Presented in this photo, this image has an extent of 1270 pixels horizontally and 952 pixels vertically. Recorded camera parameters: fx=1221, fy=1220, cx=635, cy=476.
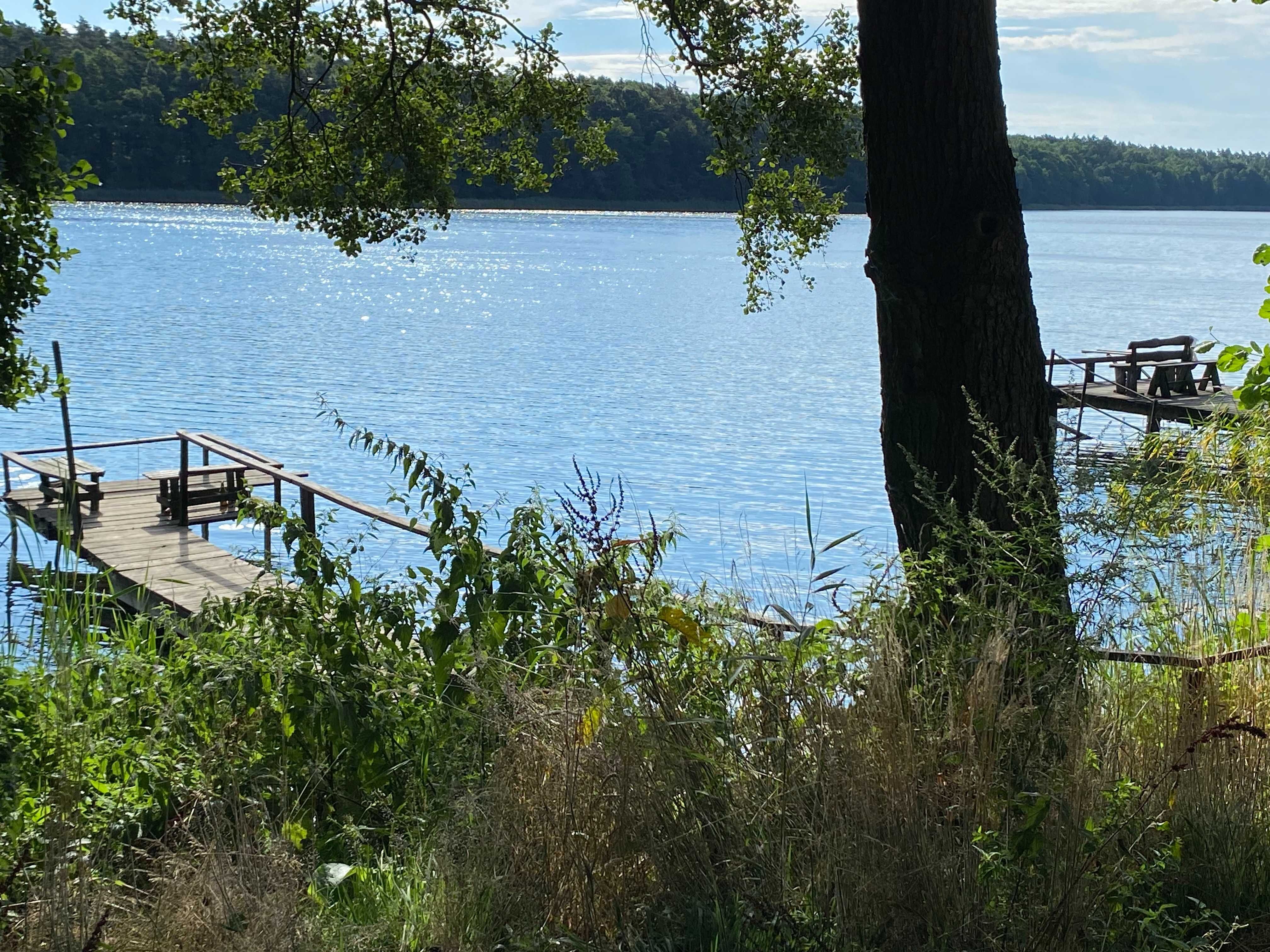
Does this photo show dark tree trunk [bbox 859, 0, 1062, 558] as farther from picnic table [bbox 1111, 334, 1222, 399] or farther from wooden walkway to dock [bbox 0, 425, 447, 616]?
picnic table [bbox 1111, 334, 1222, 399]

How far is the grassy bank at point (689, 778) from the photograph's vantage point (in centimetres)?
268

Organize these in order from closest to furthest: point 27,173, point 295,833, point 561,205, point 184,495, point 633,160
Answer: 1. point 295,833
2. point 27,173
3. point 184,495
4. point 633,160
5. point 561,205

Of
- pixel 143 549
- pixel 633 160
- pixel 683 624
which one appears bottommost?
pixel 143 549

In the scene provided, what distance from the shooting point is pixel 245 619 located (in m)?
4.44

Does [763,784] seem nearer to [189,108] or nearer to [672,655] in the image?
[672,655]

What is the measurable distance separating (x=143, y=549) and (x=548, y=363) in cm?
2714

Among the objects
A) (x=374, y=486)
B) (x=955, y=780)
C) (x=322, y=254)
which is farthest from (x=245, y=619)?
(x=322, y=254)

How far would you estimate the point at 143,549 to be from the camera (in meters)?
12.4

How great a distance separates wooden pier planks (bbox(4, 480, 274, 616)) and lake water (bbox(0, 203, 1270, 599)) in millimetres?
3274

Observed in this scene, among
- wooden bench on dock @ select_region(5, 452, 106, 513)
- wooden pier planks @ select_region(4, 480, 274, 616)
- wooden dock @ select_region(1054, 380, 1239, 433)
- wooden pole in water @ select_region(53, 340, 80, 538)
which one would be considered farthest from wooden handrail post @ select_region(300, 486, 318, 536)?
wooden dock @ select_region(1054, 380, 1239, 433)

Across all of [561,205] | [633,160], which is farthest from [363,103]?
Answer: [561,205]

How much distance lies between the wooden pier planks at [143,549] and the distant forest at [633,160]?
4679 millimetres

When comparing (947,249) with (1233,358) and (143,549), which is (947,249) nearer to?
(1233,358)

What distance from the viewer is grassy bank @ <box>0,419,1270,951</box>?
2680 millimetres
